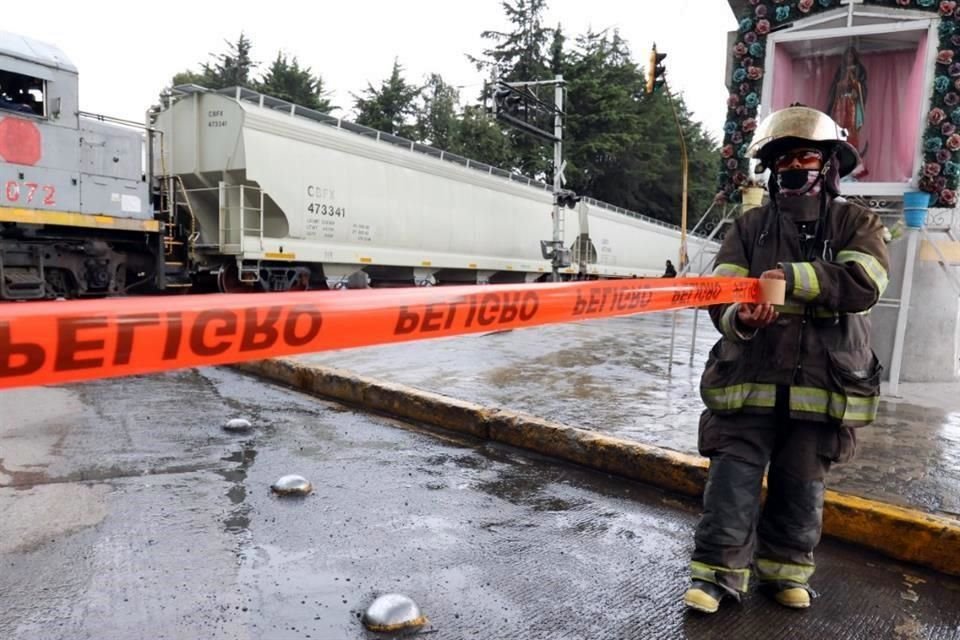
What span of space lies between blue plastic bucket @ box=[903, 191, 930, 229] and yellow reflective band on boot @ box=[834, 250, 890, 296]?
4550mm

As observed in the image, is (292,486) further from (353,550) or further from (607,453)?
(607,453)

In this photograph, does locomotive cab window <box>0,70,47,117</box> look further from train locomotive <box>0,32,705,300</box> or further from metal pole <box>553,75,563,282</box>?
metal pole <box>553,75,563,282</box>

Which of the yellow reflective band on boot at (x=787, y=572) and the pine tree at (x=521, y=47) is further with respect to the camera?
the pine tree at (x=521, y=47)

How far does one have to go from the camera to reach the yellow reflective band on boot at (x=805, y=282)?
7.12ft

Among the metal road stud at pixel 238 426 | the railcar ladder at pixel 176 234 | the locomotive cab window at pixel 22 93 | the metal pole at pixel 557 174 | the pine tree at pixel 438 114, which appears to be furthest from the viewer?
the pine tree at pixel 438 114

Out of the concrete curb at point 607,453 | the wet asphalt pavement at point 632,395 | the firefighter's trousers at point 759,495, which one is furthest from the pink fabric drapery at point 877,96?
the firefighter's trousers at point 759,495

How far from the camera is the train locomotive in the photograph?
9.13 meters

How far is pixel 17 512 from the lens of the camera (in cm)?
285

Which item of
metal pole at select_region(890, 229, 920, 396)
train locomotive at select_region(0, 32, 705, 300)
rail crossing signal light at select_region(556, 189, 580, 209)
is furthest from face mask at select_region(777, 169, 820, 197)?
rail crossing signal light at select_region(556, 189, 580, 209)

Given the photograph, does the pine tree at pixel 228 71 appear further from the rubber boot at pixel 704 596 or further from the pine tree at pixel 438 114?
the rubber boot at pixel 704 596

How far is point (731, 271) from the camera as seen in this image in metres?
2.50

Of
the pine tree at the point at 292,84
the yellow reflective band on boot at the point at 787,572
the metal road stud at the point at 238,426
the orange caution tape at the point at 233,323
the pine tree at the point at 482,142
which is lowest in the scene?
the metal road stud at the point at 238,426

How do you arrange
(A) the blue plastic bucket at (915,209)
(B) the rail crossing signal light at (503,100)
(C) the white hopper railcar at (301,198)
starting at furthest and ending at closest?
1. (B) the rail crossing signal light at (503,100)
2. (C) the white hopper railcar at (301,198)
3. (A) the blue plastic bucket at (915,209)

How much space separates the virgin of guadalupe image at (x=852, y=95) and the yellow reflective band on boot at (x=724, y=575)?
6.31 metres
